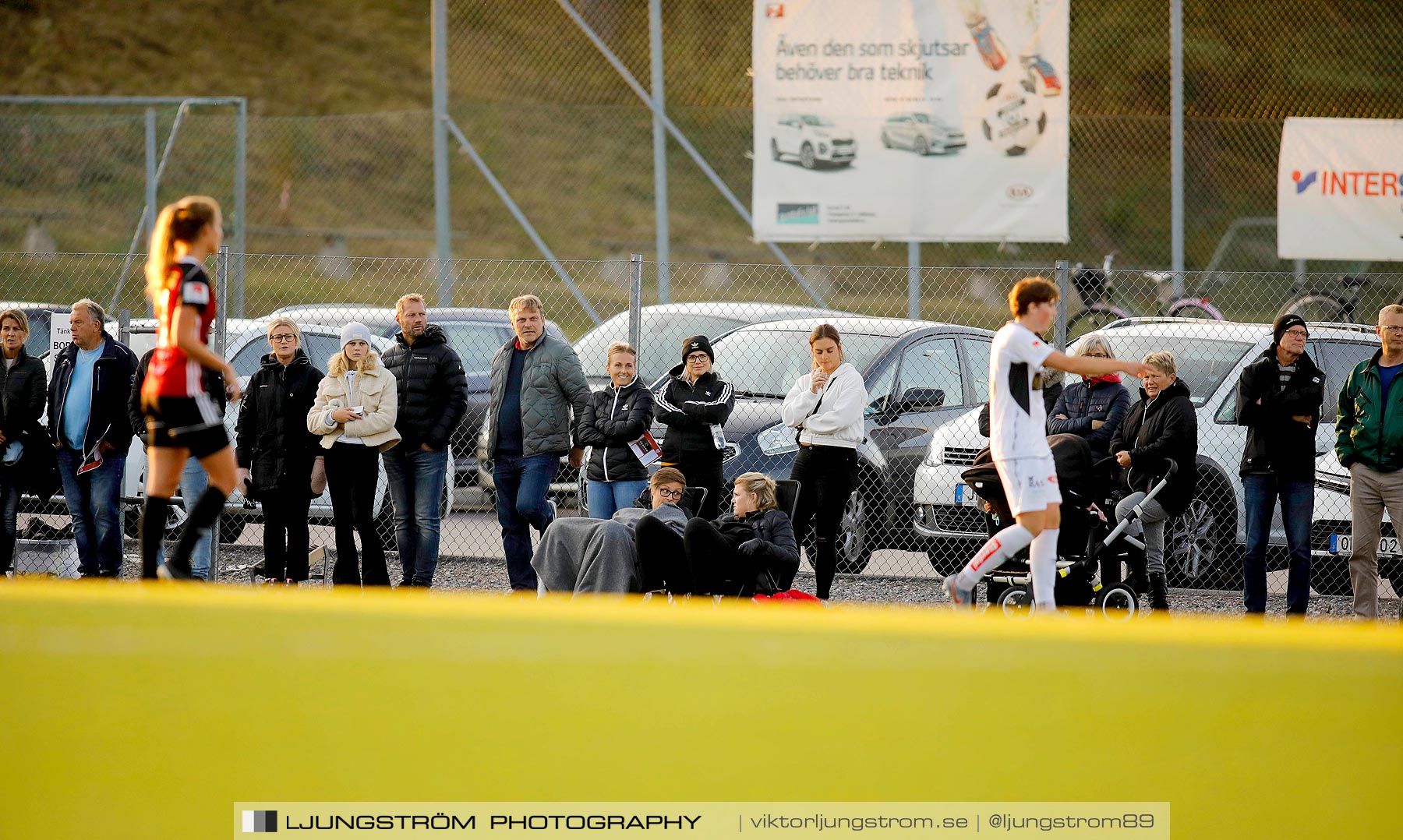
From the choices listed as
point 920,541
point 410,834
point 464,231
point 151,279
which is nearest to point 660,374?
point 920,541

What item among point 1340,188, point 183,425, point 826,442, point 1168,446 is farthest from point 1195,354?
point 183,425

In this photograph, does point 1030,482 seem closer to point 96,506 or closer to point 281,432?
point 281,432

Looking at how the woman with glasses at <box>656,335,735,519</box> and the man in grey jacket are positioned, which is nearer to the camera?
the woman with glasses at <box>656,335,735,519</box>

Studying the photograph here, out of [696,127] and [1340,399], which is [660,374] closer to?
[1340,399]

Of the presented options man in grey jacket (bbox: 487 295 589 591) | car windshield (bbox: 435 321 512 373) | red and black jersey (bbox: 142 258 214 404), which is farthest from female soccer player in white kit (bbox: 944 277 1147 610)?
car windshield (bbox: 435 321 512 373)

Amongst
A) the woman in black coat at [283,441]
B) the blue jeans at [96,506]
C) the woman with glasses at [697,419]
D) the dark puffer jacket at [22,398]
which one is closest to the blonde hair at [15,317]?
the dark puffer jacket at [22,398]

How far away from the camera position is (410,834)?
8.27ft

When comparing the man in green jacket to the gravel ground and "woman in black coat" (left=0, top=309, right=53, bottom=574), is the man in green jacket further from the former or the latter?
"woman in black coat" (left=0, top=309, right=53, bottom=574)

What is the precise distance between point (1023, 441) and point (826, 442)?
213 centimetres

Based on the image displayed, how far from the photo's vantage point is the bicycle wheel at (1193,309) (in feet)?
44.9

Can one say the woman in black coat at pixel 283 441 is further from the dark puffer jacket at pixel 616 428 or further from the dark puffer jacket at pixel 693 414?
the dark puffer jacket at pixel 693 414

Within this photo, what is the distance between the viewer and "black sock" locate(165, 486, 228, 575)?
5.56 m

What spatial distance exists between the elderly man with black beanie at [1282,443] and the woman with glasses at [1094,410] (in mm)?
668

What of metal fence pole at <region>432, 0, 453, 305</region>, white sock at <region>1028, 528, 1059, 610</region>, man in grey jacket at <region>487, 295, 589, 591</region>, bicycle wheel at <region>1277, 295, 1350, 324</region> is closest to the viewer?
white sock at <region>1028, 528, 1059, 610</region>
